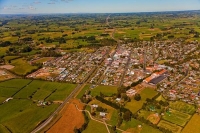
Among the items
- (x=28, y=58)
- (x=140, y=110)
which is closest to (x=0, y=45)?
(x=28, y=58)

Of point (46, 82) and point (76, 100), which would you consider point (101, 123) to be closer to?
point (76, 100)

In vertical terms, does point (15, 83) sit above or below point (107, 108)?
above

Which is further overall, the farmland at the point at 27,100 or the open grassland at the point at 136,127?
the farmland at the point at 27,100

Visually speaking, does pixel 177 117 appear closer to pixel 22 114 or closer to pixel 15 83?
pixel 22 114

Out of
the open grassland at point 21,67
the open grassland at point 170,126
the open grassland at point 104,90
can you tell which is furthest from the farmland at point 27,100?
the open grassland at point 170,126

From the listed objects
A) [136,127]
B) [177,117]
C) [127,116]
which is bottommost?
[136,127]

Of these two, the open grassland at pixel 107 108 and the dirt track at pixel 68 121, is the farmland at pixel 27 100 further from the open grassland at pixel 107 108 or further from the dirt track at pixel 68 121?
the open grassland at pixel 107 108

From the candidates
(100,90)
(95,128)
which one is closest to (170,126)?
(95,128)
